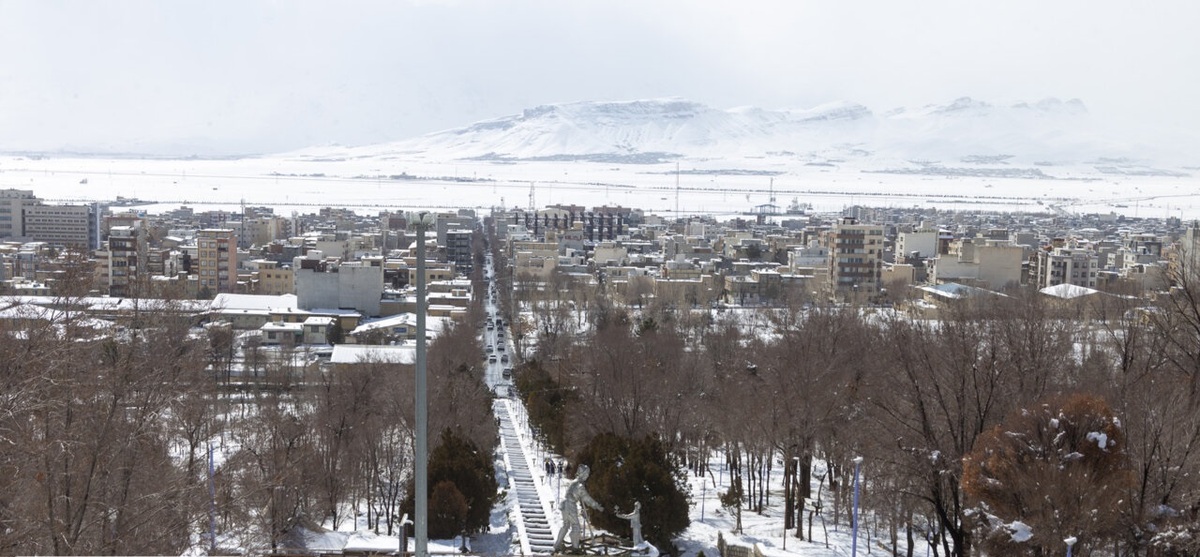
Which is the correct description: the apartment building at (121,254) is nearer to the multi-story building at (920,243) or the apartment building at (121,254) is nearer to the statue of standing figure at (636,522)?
the statue of standing figure at (636,522)

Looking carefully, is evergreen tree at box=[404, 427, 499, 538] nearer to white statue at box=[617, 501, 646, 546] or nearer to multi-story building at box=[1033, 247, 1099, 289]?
white statue at box=[617, 501, 646, 546]

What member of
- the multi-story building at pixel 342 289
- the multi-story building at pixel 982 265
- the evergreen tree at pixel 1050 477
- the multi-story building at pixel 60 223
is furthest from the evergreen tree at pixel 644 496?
the multi-story building at pixel 60 223

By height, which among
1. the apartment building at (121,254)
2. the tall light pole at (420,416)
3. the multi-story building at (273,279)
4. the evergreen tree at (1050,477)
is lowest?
the multi-story building at (273,279)

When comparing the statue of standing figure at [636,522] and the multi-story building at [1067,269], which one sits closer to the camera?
the statue of standing figure at [636,522]

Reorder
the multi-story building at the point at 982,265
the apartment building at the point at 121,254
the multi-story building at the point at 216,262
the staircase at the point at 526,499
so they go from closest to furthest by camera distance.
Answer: the staircase at the point at 526,499, the apartment building at the point at 121,254, the multi-story building at the point at 216,262, the multi-story building at the point at 982,265

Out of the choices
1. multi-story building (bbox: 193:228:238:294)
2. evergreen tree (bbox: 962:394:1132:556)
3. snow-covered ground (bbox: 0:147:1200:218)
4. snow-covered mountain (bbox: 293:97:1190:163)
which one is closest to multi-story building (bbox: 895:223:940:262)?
multi-story building (bbox: 193:228:238:294)

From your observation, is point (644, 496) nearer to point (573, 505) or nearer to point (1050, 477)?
point (573, 505)

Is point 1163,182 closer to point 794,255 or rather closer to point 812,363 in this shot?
point 794,255

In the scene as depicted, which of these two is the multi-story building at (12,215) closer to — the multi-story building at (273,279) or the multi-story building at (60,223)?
the multi-story building at (60,223)

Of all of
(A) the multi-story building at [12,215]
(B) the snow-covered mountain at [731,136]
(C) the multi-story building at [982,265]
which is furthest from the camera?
(B) the snow-covered mountain at [731,136]

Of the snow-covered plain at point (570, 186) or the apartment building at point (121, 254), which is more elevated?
the snow-covered plain at point (570, 186)

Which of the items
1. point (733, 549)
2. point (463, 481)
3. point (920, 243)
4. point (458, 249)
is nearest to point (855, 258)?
point (920, 243)

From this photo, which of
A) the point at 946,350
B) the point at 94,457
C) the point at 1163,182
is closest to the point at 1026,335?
the point at 946,350

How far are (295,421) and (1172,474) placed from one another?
305 inches
